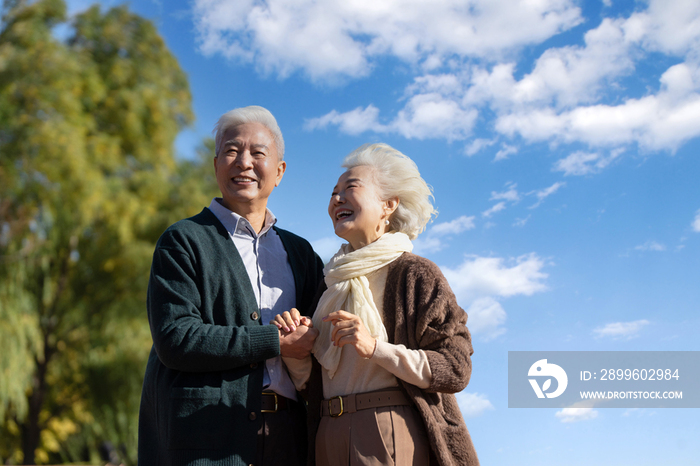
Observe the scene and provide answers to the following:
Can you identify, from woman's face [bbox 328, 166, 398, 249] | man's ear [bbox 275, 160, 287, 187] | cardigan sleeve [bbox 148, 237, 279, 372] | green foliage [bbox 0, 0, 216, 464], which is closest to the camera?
cardigan sleeve [bbox 148, 237, 279, 372]

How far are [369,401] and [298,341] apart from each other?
1.18 feet

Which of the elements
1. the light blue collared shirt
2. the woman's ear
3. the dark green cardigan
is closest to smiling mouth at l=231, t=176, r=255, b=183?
the light blue collared shirt

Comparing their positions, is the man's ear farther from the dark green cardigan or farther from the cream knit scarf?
the cream knit scarf

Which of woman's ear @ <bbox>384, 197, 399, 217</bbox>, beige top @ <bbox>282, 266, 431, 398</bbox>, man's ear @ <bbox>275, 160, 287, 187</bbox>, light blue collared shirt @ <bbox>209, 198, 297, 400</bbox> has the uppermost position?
man's ear @ <bbox>275, 160, 287, 187</bbox>

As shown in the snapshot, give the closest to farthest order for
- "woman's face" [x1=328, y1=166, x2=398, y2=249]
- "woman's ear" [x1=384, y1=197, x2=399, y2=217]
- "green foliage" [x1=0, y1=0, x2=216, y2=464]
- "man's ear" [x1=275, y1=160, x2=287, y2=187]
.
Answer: "woman's face" [x1=328, y1=166, x2=398, y2=249], "woman's ear" [x1=384, y1=197, x2=399, y2=217], "man's ear" [x1=275, y1=160, x2=287, y2=187], "green foliage" [x1=0, y1=0, x2=216, y2=464]

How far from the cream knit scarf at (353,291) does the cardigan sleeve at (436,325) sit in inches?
3.9

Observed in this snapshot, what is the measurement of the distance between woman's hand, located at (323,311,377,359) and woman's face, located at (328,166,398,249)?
0.43 m

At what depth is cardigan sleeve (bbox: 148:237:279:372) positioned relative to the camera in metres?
2.27

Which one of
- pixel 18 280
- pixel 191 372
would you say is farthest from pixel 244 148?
pixel 18 280

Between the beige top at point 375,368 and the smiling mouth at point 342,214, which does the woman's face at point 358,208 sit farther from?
the beige top at point 375,368

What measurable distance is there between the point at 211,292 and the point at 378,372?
0.74 m

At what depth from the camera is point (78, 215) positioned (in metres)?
10.1

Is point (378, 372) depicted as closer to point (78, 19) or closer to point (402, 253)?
point (402, 253)

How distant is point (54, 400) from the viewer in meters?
10.9
